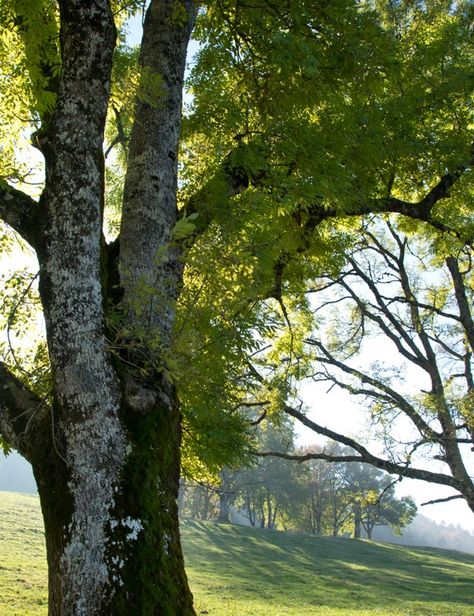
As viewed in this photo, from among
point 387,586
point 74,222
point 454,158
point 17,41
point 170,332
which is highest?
point 454,158

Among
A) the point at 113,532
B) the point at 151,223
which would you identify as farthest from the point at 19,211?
the point at 113,532

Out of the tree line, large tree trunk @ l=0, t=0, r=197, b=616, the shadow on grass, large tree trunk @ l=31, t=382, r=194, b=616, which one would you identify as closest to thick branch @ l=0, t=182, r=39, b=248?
large tree trunk @ l=0, t=0, r=197, b=616

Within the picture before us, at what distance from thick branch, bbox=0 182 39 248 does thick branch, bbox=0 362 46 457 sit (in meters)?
1.32

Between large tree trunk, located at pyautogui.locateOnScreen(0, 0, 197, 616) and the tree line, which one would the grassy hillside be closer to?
the tree line

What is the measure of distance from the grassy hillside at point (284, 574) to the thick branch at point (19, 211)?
14203 millimetres

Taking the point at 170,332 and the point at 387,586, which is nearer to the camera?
the point at 170,332

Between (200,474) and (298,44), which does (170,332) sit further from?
(200,474)

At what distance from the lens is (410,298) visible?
19.5 meters

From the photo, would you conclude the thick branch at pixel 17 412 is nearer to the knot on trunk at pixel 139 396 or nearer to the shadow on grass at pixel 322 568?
the knot on trunk at pixel 139 396

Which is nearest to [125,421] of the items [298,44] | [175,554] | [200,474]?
[175,554]

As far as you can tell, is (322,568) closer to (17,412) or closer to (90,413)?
(17,412)

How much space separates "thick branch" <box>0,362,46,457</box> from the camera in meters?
4.79

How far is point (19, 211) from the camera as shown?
504 cm

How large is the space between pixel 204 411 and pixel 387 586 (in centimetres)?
3049
